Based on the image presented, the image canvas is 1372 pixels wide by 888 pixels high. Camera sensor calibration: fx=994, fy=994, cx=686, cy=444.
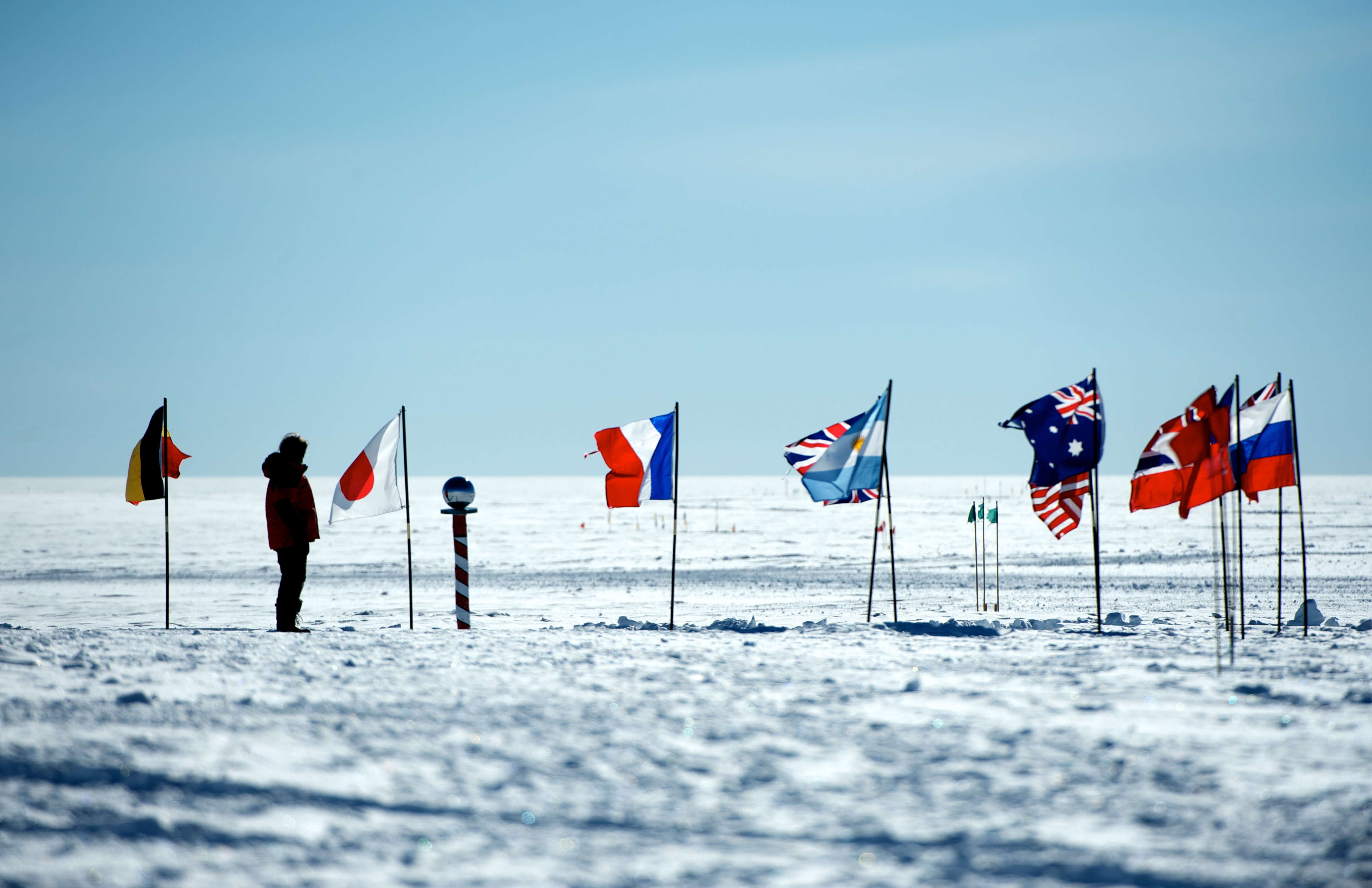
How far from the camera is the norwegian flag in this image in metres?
12.6

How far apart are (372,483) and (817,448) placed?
18.1ft

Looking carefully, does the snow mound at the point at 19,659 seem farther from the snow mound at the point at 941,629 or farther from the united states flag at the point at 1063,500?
the united states flag at the point at 1063,500

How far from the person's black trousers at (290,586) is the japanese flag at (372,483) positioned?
157 centimetres

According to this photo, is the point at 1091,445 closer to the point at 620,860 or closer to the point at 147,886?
the point at 620,860

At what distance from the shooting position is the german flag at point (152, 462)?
12.9 m

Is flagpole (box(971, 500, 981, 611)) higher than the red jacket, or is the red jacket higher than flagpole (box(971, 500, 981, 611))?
the red jacket

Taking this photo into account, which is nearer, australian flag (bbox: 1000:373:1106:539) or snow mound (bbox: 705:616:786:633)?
snow mound (bbox: 705:616:786:633)

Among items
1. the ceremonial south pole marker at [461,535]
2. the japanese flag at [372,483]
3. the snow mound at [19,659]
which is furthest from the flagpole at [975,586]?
the snow mound at [19,659]

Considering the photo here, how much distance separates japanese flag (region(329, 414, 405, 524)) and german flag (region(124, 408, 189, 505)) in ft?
8.48

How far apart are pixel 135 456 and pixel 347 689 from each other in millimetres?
8567

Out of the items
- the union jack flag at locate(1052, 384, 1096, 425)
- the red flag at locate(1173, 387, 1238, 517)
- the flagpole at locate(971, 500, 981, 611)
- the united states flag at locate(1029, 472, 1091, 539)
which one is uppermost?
the union jack flag at locate(1052, 384, 1096, 425)

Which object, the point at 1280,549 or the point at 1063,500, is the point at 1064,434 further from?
the point at 1280,549

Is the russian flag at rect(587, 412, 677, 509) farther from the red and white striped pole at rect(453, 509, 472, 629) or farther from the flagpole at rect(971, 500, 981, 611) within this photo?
the flagpole at rect(971, 500, 981, 611)

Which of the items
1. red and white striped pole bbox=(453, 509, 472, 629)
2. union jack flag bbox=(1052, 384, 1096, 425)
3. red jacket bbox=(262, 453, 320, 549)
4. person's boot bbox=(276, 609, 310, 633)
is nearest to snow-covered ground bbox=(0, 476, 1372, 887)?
person's boot bbox=(276, 609, 310, 633)
